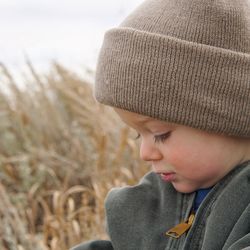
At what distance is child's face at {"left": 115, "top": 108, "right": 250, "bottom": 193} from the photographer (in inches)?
86.4

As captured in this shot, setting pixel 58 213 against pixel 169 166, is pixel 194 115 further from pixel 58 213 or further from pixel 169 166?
pixel 58 213

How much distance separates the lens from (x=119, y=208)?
2.48 metres

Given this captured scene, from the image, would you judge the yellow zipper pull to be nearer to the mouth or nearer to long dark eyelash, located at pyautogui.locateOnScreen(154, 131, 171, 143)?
the mouth

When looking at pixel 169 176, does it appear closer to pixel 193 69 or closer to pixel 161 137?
pixel 161 137

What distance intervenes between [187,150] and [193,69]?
0.22 metres

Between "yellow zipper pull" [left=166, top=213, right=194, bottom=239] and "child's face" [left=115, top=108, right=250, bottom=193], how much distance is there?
118 mm

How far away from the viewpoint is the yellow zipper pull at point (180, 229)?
2.25m

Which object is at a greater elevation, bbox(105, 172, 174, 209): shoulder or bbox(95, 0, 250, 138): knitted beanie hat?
bbox(95, 0, 250, 138): knitted beanie hat

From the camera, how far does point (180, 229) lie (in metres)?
2.26

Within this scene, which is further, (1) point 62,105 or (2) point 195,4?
(1) point 62,105

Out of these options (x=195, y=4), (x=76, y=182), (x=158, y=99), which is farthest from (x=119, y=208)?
(x=76, y=182)

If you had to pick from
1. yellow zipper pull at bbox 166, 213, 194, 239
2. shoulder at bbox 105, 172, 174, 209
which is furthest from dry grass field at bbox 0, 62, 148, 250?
yellow zipper pull at bbox 166, 213, 194, 239

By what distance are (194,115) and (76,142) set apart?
9.03 ft

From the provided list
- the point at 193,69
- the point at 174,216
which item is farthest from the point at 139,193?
the point at 193,69
